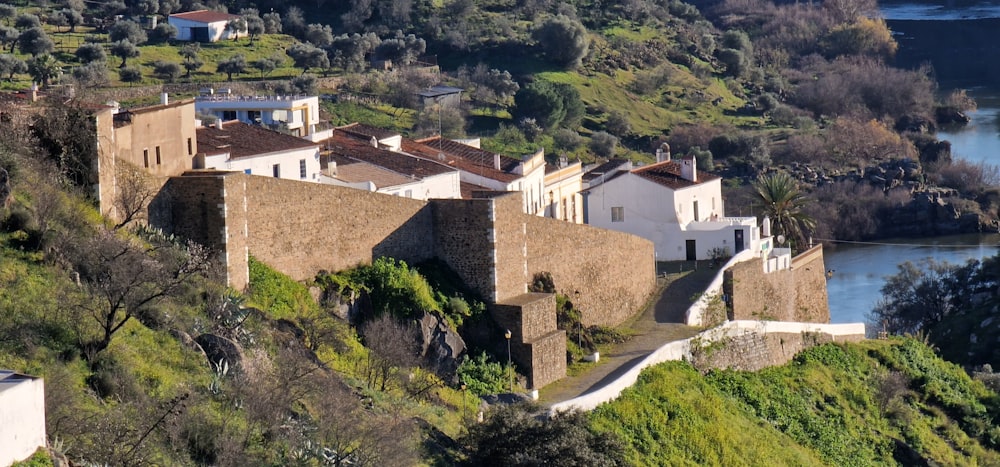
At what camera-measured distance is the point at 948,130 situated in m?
102

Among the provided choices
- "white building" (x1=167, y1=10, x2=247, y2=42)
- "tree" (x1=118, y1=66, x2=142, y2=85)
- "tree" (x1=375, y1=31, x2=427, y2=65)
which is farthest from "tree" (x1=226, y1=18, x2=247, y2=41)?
"tree" (x1=118, y1=66, x2=142, y2=85)

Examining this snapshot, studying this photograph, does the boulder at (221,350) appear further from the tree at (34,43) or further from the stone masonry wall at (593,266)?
the tree at (34,43)

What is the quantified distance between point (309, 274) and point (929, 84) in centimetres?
8320

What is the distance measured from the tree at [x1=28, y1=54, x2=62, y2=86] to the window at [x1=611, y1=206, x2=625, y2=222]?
20.8m

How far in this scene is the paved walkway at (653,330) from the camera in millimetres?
30672

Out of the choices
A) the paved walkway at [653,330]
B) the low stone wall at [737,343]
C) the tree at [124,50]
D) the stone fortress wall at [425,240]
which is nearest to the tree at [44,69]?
the tree at [124,50]

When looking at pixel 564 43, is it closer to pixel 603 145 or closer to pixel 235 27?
pixel 603 145

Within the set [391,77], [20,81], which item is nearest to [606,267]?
[20,81]

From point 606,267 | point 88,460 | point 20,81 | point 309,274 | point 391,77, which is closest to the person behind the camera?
point 88,460

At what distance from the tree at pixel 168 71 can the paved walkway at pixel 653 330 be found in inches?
1184

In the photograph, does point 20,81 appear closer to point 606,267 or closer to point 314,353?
point 606,267

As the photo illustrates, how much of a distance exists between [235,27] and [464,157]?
3684cm

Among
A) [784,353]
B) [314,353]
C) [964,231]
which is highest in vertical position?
[314,353]

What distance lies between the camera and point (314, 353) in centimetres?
2656
